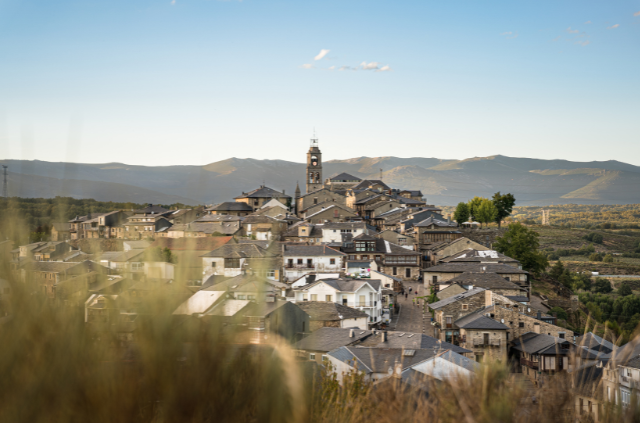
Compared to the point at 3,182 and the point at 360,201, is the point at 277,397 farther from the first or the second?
the point at 360,201

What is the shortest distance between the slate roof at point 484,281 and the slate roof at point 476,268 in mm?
1272

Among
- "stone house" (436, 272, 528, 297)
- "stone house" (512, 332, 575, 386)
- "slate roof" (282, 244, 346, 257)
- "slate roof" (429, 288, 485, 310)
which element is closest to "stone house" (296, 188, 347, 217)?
"slate roof" (282, 244, 346, 257)

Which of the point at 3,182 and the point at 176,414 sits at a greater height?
the point at 3,182

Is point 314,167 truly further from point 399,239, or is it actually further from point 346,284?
point 346,284

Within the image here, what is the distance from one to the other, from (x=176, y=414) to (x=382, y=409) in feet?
4.97

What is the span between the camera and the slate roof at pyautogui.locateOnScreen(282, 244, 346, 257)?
32.6m

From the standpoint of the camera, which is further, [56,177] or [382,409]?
[382,409]

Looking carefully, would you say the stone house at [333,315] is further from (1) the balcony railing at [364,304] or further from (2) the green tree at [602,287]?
(2) the green tree at [602,287]

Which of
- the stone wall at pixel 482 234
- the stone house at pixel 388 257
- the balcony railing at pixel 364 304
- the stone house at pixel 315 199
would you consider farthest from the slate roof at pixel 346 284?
the stone house at pixel 315 199

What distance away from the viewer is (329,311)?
2230cm

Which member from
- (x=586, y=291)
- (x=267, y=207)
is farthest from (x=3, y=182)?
(x=586, y=291)

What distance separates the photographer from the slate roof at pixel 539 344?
18.6m

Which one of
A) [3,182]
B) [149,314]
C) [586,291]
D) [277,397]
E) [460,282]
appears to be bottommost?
Result: [586,291]

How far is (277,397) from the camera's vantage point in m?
2.78
